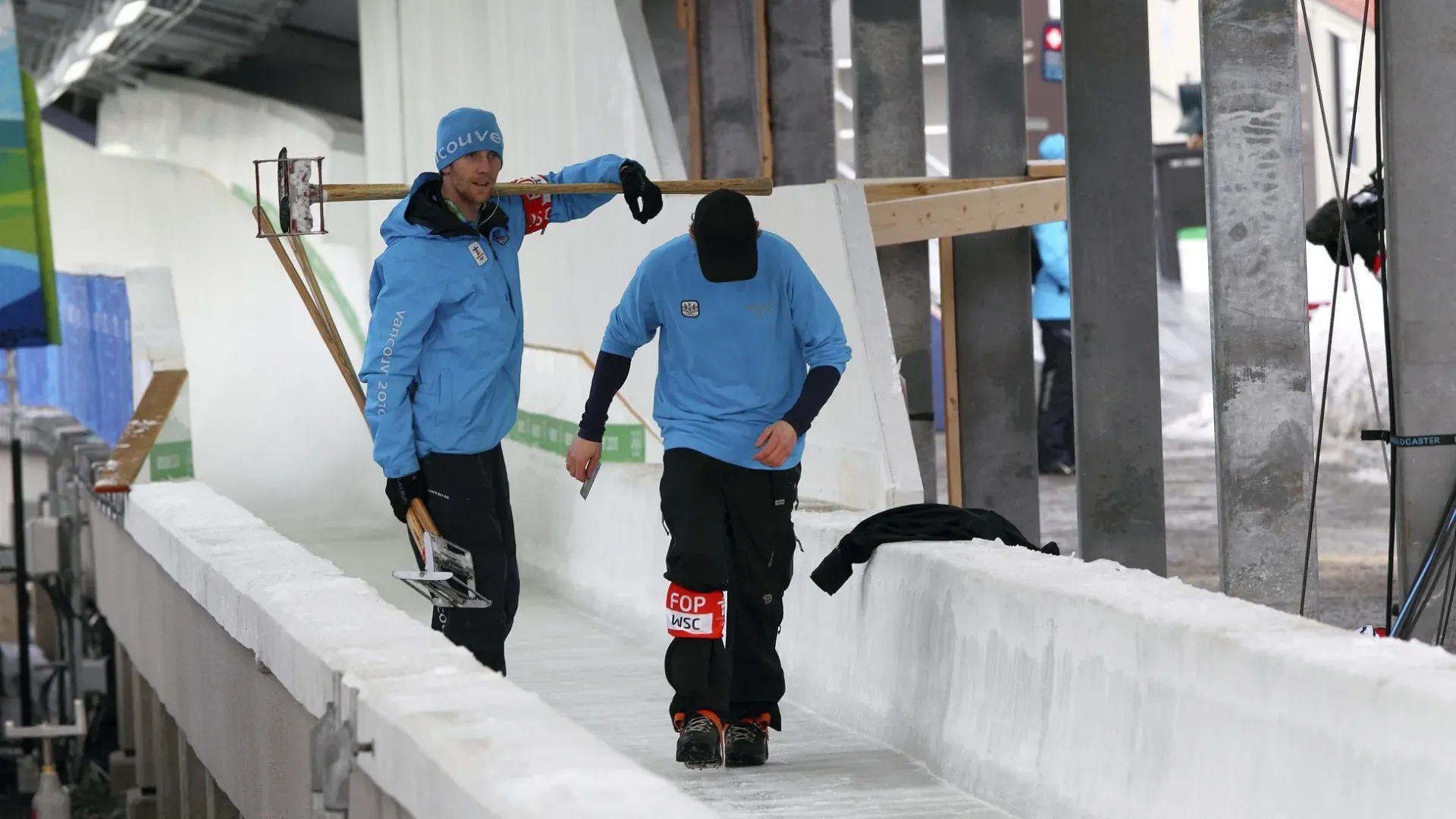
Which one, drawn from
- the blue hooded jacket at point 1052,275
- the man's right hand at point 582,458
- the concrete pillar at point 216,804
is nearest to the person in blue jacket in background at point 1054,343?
the blue hooded jacket at point 1052,275

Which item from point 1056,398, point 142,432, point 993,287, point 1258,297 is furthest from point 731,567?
point 1056,398

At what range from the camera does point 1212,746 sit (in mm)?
4574

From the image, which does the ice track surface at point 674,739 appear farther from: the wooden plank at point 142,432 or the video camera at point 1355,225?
the video camera at point 1355,225

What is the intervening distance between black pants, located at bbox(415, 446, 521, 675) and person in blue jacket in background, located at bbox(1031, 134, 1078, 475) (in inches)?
450

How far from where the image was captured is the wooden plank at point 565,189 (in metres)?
6.30

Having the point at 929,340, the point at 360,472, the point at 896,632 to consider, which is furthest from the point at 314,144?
the point at 896,632

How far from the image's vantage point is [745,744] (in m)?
6.20

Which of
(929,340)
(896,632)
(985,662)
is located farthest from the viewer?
(929,340)

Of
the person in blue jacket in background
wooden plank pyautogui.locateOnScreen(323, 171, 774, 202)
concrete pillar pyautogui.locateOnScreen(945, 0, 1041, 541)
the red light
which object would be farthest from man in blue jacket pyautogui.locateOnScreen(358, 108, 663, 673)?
the red light

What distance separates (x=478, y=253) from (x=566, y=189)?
0.48 metres

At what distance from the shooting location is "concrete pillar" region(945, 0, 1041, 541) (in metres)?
11.7

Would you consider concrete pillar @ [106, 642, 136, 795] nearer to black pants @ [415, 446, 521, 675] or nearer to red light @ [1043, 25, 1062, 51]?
black pants @ [415, 446, 521, 675]

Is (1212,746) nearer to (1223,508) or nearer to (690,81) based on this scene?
(1223,508)

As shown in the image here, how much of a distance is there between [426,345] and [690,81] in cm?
681
